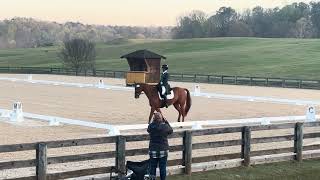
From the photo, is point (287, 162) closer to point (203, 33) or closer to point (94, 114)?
point (94, 114)

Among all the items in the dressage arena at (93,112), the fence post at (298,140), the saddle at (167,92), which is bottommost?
the dressage arena at (93,112)

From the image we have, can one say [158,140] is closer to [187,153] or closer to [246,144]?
[187,153]

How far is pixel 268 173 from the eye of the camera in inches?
541

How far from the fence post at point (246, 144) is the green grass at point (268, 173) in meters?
0.23

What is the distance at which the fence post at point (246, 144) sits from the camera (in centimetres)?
1418

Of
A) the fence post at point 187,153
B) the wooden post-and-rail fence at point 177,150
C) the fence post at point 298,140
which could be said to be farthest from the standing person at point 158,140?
the fence post at point 298,140

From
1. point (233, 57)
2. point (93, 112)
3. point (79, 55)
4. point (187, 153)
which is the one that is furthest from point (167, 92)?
point (233, 57)

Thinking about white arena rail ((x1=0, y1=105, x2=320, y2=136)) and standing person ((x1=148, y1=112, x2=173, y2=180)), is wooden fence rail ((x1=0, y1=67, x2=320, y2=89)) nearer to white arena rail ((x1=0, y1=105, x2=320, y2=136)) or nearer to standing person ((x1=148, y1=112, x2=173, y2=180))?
white arena rail ((x1=0, y1=105, x2=320, y2=136))

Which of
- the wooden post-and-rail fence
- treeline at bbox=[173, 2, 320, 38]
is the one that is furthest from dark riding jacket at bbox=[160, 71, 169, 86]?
treeline at bbox=[173, 2, 320, 38]

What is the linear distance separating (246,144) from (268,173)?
0.91m

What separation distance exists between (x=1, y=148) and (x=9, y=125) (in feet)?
44.0

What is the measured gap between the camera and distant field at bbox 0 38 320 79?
302 ft

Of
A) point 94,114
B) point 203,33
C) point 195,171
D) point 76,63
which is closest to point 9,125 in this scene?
point 94,114

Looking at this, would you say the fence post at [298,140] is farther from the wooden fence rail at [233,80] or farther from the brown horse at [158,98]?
the wooden fence rail at [233,80]
